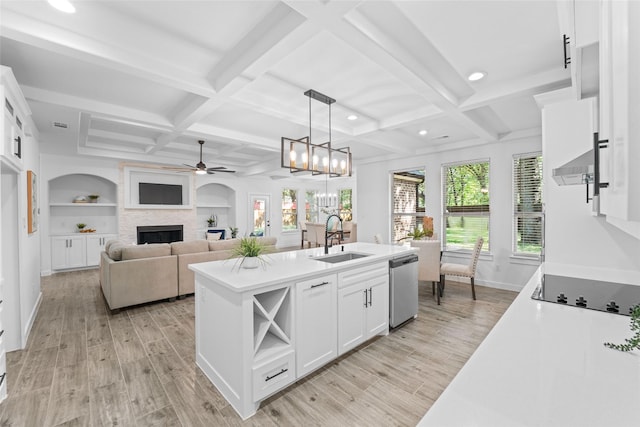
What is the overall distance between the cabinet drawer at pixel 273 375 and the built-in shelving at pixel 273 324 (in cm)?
7

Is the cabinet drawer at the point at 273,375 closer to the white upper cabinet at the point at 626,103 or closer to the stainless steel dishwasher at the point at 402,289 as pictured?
the stainless steel dishwasher at the point at 402,289

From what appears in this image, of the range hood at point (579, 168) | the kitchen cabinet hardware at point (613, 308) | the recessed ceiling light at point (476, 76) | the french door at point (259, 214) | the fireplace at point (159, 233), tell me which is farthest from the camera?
the french door at point (259, 214)

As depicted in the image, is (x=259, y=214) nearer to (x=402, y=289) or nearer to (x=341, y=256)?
(x=341, y=256)

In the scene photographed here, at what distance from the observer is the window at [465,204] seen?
5.36 meters

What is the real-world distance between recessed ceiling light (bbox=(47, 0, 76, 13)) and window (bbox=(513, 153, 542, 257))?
594 centimetres

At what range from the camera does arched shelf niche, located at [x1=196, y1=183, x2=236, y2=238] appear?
368 inches

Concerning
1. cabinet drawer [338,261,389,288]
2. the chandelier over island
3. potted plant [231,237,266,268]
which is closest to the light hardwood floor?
cabinet drawer [338,261,389,288]

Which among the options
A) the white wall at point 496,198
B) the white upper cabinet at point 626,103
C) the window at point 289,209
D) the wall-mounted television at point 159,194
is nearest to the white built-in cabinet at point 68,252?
the wall-mounted television at point 159,194

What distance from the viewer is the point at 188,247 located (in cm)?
450

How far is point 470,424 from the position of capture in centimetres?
68

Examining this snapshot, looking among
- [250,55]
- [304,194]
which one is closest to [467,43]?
[250,55]

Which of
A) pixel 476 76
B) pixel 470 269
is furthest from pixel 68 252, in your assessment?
pixel 476 76

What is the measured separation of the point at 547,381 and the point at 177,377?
8.52 feet

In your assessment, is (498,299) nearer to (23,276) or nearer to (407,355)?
(407,355)
